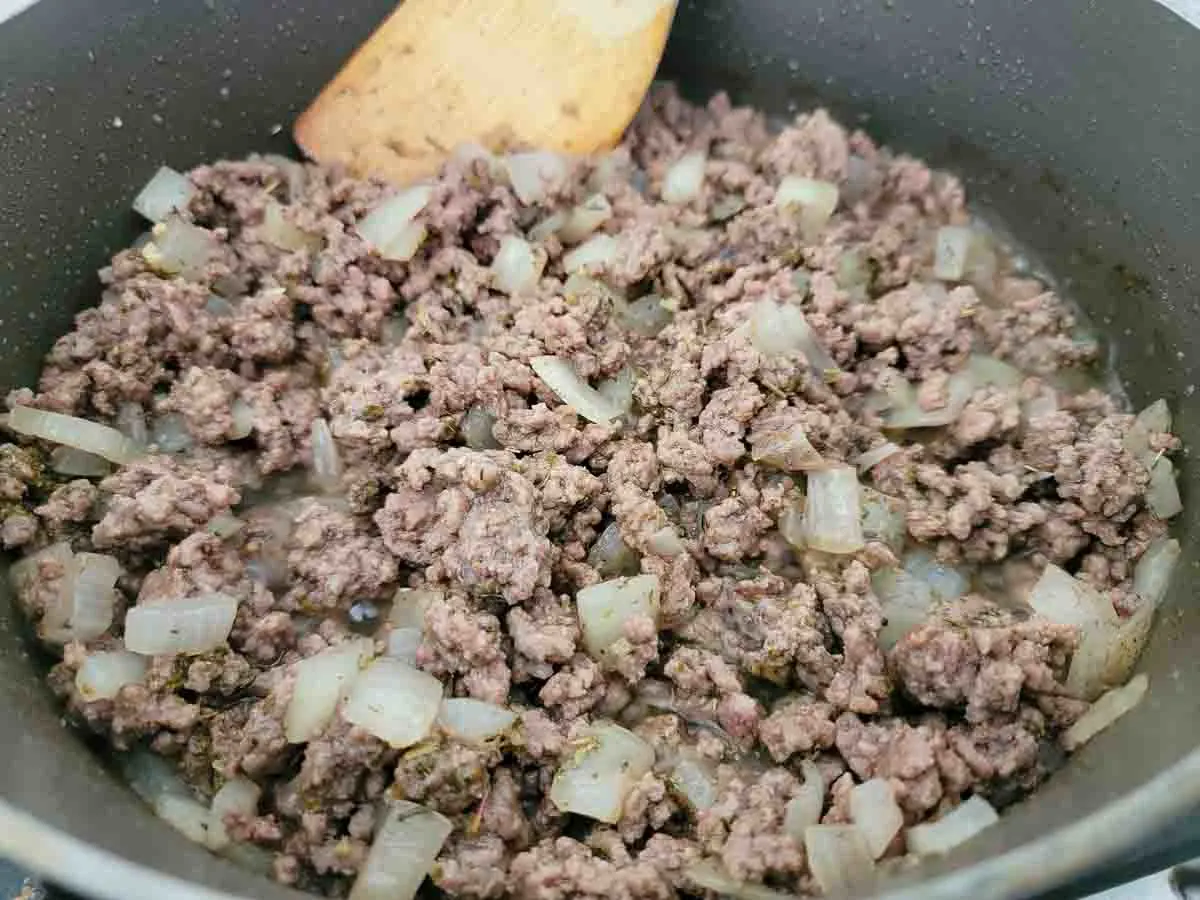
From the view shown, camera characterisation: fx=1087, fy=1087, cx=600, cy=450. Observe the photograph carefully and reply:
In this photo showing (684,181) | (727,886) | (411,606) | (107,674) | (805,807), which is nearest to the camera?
(727,886)

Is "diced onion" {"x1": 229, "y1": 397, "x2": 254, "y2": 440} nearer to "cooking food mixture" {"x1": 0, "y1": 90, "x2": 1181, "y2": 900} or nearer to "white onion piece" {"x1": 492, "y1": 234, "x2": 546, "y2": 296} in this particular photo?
"cooking food mixture" {"x1": 0, "y1": 90, "x2": 1181, "y2": 900}

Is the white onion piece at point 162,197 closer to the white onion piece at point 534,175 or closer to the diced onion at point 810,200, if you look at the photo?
the white onion piece at point 534,175

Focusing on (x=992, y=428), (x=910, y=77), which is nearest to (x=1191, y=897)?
(x=992, y=428)

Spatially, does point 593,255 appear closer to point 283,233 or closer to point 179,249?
point 283,233

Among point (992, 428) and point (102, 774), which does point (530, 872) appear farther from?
point (992, 428)

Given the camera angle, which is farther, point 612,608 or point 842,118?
point 842,118

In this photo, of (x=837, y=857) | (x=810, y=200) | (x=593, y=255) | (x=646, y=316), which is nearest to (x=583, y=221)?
(x=593, y=255)

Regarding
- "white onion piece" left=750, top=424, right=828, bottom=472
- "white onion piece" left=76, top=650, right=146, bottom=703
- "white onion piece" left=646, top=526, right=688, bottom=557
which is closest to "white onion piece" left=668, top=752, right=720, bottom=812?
"white onion piece" left=646, top=526, right=688, bottom=557

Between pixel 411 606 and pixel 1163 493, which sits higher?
pixel 1163 493
